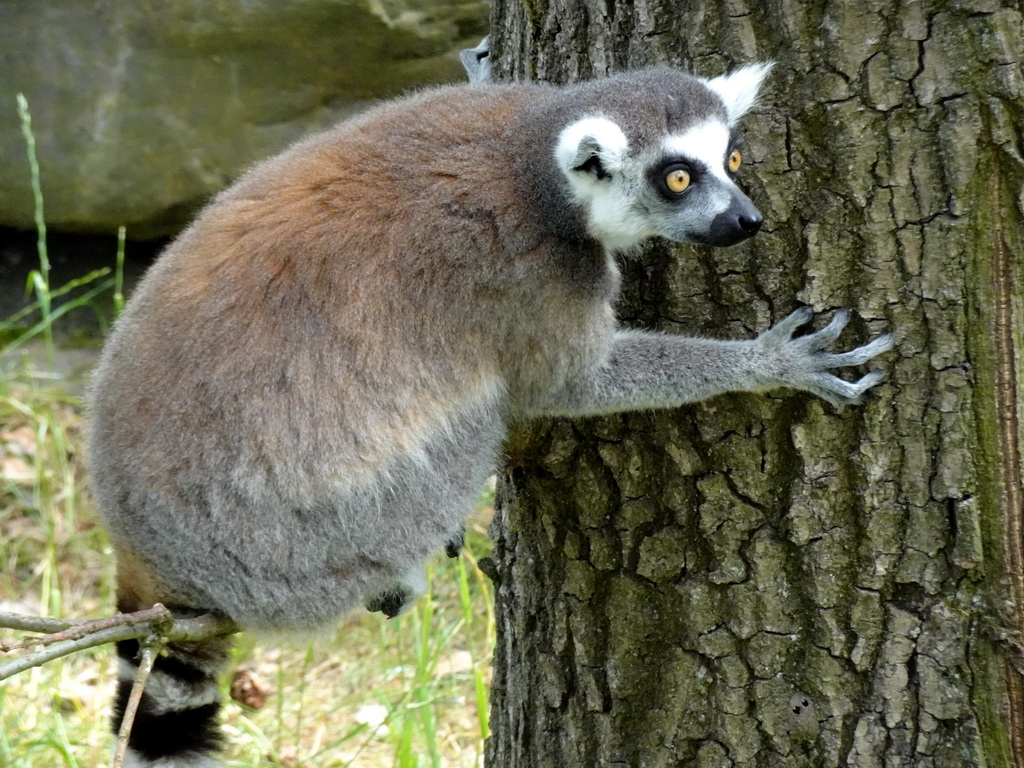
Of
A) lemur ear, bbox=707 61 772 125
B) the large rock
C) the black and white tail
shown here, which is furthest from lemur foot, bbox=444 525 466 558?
the large rock

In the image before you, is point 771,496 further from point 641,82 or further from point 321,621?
point 321,621

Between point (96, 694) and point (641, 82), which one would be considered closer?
point (641, 82)

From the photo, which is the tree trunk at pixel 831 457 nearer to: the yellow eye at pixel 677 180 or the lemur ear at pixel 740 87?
the lemur ear at pixel 740 87

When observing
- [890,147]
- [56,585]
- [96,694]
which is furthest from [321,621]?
[56,585]

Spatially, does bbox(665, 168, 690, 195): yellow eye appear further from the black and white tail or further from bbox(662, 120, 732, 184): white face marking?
the black and white tail

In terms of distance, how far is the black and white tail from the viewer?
8.91ft

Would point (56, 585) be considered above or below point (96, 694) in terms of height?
above

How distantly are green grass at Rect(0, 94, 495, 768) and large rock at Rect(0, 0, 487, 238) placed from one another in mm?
1103

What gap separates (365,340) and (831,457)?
1.17 meters

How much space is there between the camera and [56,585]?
513 centimetres

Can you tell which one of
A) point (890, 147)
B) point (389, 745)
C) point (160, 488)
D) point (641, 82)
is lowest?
point (389, 745)

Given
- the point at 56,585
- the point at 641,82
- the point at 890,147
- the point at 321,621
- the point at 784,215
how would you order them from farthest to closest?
the point at 56,585
the point at 321,621
the point at 641,82
the point at 784,215
the point at 890,147

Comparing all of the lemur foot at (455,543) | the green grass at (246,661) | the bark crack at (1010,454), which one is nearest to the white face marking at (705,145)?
the bark crack at (1010,454)

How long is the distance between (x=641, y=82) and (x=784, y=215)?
0.50m
